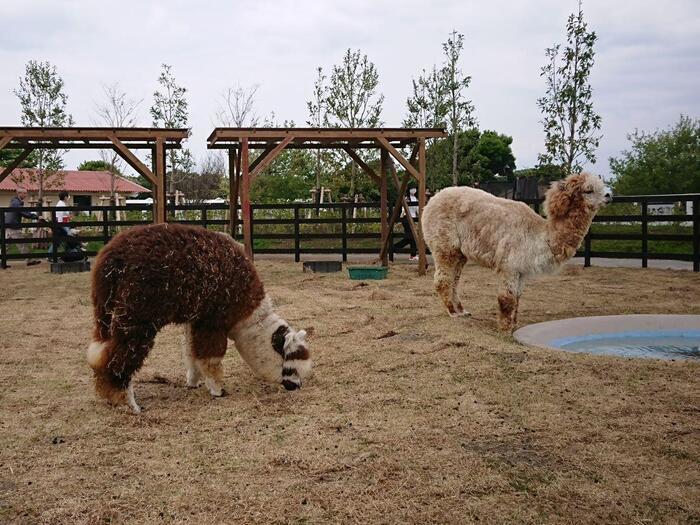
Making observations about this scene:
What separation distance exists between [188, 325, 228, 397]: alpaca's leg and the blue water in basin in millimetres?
3610

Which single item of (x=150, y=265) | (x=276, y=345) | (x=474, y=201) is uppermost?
(x=474, y=201)

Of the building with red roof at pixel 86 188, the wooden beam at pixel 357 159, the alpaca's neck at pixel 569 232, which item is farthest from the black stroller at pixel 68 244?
the building with red roof at pixel 86 188

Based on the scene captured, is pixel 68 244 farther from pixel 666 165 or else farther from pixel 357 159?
pixel 666 165

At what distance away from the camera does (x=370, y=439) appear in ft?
14.3

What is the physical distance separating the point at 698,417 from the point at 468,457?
1.82 metres

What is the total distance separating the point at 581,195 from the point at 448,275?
1.94 meters

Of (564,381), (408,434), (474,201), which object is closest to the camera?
(408,434)

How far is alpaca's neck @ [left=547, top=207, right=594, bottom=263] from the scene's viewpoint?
7.66 metres

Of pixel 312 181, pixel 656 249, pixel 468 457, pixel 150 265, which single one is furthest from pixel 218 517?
pixel 312 181

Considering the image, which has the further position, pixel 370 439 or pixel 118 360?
pixel 118 360

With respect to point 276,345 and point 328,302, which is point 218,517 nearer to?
point 276,345

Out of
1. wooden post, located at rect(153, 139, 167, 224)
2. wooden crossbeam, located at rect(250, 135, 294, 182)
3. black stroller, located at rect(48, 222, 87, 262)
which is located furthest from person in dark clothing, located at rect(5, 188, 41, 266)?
wooden crossbeam, located at rect(250, 135, 294, 182)

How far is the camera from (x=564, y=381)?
5566mm

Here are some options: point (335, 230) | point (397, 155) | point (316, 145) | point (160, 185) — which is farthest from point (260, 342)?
point (335, 230)
